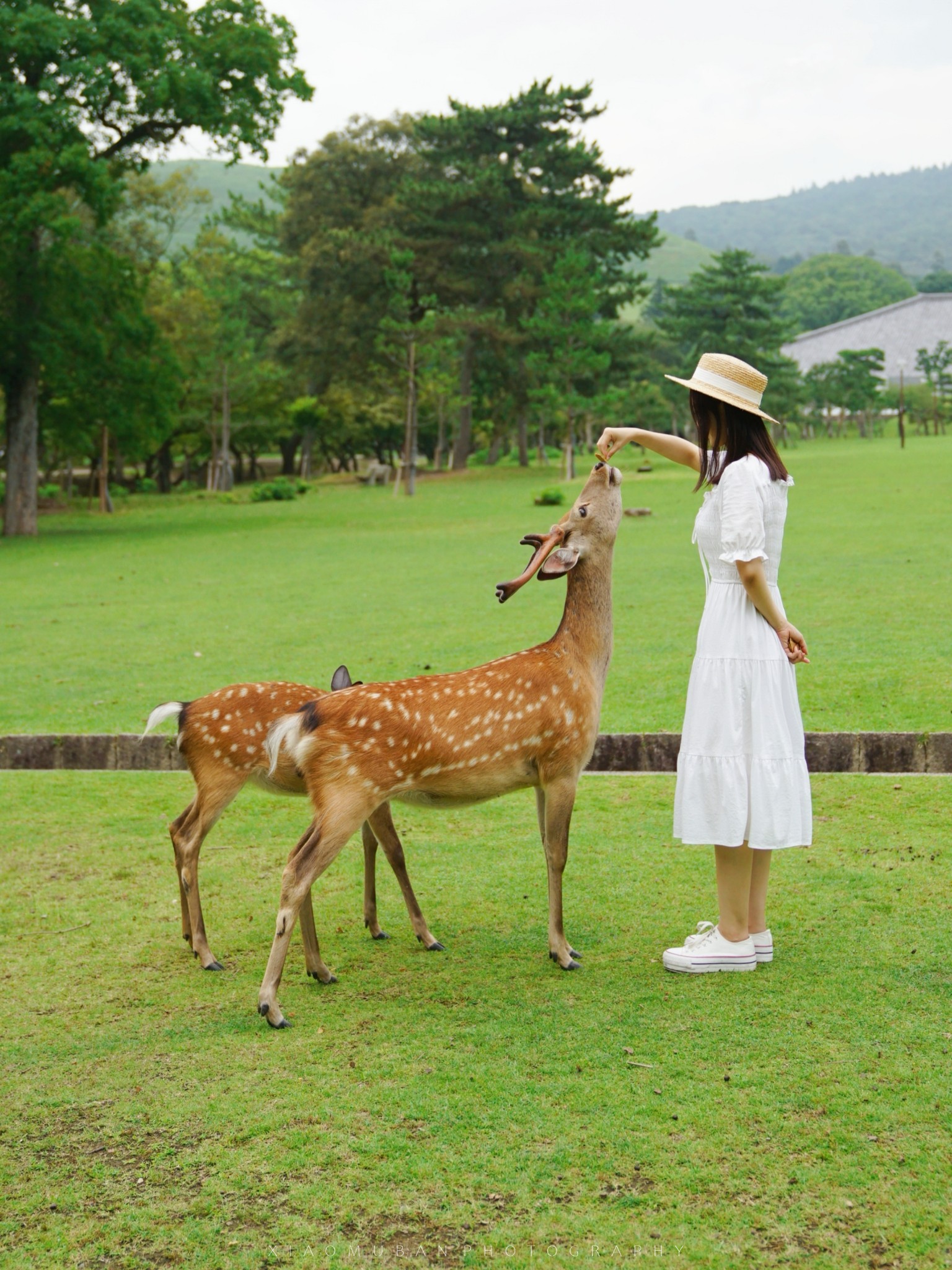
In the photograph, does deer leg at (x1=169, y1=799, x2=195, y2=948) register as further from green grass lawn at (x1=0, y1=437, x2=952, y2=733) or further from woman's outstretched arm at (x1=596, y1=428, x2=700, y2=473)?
green grass lawn at (x1=0, y1=437, x2=952, y2=733)

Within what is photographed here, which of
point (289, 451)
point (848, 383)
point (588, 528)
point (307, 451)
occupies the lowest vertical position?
point (588, 528)

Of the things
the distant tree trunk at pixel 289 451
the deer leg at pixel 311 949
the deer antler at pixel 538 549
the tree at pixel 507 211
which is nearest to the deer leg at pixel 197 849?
the deer leg at pixel 311 949

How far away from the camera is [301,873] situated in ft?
13.9

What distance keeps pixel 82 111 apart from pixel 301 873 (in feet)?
78.7

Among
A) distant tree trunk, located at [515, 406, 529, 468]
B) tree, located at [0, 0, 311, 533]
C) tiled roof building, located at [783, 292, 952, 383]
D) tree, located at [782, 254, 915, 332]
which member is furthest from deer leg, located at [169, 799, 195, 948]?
tree, located at [782, 254, 915, 332]

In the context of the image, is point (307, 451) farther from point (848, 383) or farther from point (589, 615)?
point (589, 615)

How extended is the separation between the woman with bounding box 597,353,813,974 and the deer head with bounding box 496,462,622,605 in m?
0.37

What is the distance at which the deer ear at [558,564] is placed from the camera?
4668 mm

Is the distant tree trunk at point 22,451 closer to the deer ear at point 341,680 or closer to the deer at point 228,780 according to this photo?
the deer at point 228,780

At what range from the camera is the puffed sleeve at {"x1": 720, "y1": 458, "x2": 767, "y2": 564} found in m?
4.37

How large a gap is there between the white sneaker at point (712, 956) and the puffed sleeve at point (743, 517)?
1.34 meters

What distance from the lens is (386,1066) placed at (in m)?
3.85

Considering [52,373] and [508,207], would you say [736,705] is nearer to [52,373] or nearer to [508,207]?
[52,373]

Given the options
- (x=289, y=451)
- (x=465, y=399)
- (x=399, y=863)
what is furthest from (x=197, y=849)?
(x=289, y=451)
